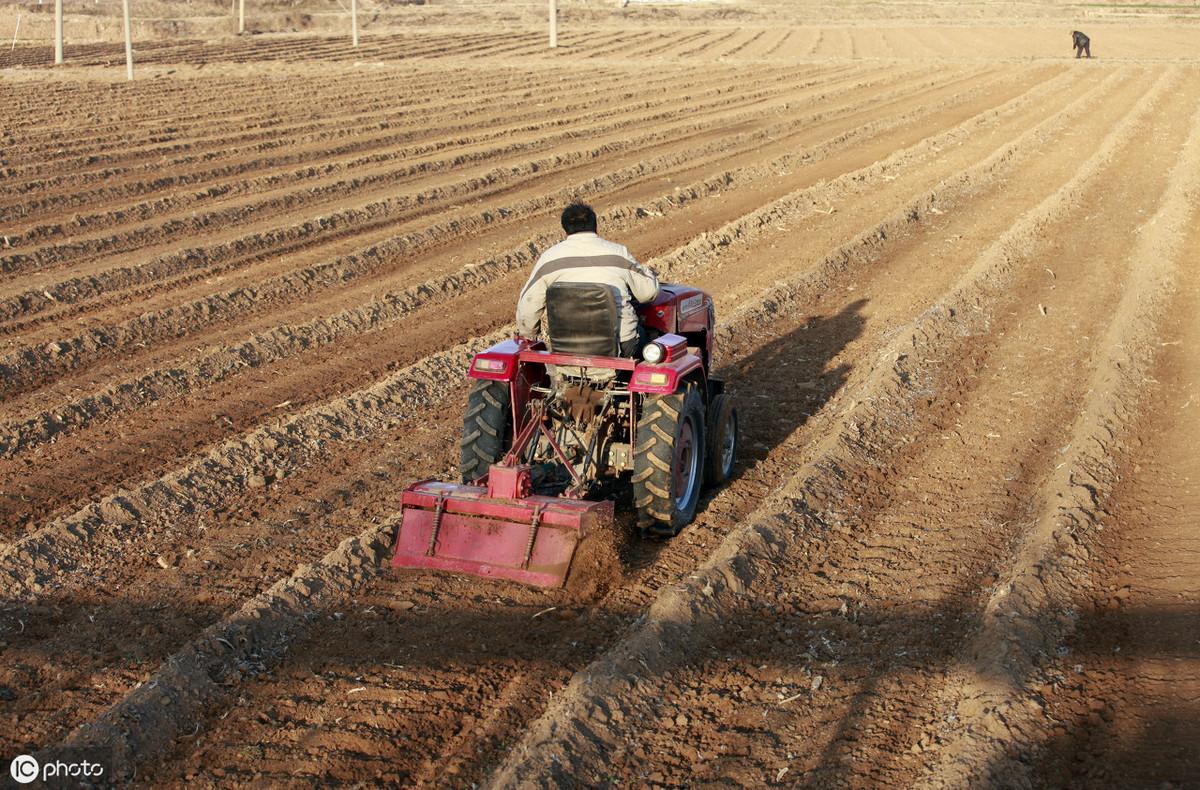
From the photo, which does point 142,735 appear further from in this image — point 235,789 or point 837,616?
point 837,616

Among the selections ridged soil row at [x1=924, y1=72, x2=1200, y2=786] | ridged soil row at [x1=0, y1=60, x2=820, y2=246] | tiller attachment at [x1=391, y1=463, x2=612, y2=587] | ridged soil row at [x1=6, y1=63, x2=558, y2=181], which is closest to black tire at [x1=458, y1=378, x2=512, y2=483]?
tiller attachment at [x1=391, y1=463, x2=612, y2=587]

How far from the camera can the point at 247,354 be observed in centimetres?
1009

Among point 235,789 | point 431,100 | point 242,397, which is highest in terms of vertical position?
point 431,100

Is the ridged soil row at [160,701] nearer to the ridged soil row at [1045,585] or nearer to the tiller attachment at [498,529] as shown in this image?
the tiller attachment at [498,529]

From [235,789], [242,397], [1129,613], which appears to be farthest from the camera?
[242,397]

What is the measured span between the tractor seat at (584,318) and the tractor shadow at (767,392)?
996 millimetres

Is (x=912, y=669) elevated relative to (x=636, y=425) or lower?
lower

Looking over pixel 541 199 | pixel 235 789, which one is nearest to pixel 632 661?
pixel 235 789

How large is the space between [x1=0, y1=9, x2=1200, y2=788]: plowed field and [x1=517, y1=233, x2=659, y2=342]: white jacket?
1.30m

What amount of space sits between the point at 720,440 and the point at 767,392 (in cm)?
219

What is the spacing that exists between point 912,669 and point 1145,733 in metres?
0.93

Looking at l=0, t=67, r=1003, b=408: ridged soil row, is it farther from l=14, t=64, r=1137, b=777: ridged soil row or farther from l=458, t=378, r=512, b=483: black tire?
l=14, t=64, r=1137, b=777: ridged soil row

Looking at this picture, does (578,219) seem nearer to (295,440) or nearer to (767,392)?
(295,440)

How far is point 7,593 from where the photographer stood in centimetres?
603
